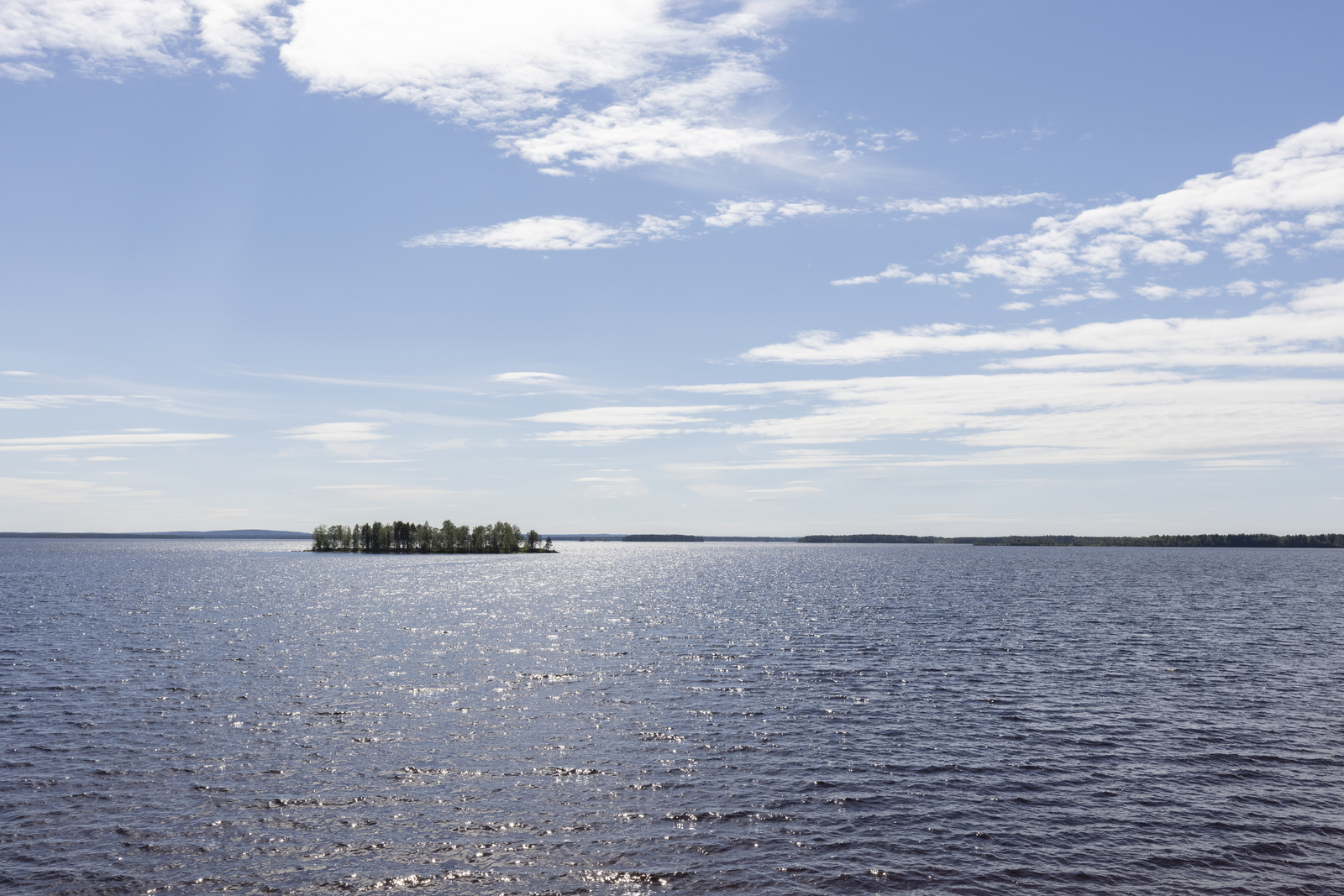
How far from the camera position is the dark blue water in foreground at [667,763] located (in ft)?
96.5

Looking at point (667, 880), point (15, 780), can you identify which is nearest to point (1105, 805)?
point (667, 880)

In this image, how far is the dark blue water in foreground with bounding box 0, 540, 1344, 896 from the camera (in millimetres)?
29422

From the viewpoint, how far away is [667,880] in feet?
92.6

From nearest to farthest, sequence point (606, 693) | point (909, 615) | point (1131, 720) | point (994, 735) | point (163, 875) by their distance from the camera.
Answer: point (163, 875), point (994, 735), point (1131, 720), point (606, 693), point (909, 615)

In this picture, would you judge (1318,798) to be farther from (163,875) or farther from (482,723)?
(163,875)

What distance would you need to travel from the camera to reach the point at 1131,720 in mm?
50500

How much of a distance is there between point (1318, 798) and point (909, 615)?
76.5m

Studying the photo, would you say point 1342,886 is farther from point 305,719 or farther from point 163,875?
point 305,719

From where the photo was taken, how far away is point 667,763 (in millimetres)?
41219

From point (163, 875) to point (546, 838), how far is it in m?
13.3

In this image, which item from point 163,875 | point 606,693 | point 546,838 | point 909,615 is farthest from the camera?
point 909,615

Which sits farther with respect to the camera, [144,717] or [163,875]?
[144,717]

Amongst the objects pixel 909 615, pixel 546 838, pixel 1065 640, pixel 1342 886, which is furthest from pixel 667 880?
pixel 909 615

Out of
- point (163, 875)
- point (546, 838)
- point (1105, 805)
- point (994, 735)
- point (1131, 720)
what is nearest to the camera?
point (163, 875)
